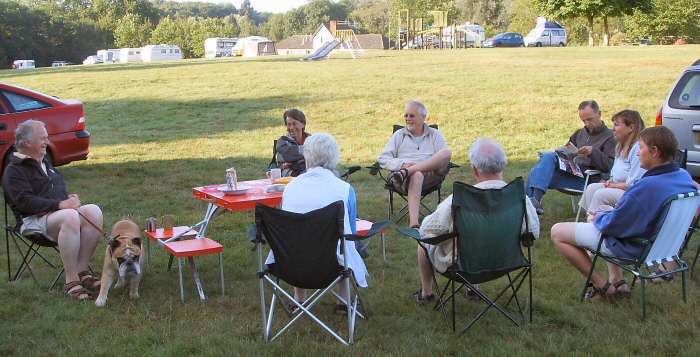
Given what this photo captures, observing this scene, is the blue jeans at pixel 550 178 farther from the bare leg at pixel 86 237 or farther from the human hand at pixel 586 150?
the bare leg at pixel 86 237

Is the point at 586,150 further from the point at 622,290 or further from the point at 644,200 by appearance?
the point at 644,200

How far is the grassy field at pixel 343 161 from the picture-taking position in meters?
3.77

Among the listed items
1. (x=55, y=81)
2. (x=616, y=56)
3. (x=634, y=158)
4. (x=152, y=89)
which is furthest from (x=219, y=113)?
(x=616, y=56)

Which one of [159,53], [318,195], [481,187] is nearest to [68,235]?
[318,195]

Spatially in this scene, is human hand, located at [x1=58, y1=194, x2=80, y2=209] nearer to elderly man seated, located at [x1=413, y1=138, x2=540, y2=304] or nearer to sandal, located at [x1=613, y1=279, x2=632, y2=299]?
elderly man seated, located at [x1=413, y1=138, x2=540, y2=304]

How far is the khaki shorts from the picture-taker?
4664 millimetres

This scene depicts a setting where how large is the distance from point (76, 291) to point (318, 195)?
1889 mm

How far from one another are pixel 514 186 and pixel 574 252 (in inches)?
33.6

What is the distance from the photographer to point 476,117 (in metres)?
13.4

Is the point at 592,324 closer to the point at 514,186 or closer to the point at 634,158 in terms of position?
the point at 514,186

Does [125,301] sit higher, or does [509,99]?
[509,99]

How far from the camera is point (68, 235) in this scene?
4582 millimetres

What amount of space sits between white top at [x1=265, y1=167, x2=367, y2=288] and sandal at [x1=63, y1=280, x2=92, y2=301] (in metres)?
1.44

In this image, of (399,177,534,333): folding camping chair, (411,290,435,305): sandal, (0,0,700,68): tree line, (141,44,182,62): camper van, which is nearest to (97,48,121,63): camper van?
(141,44,182,62): camper van
